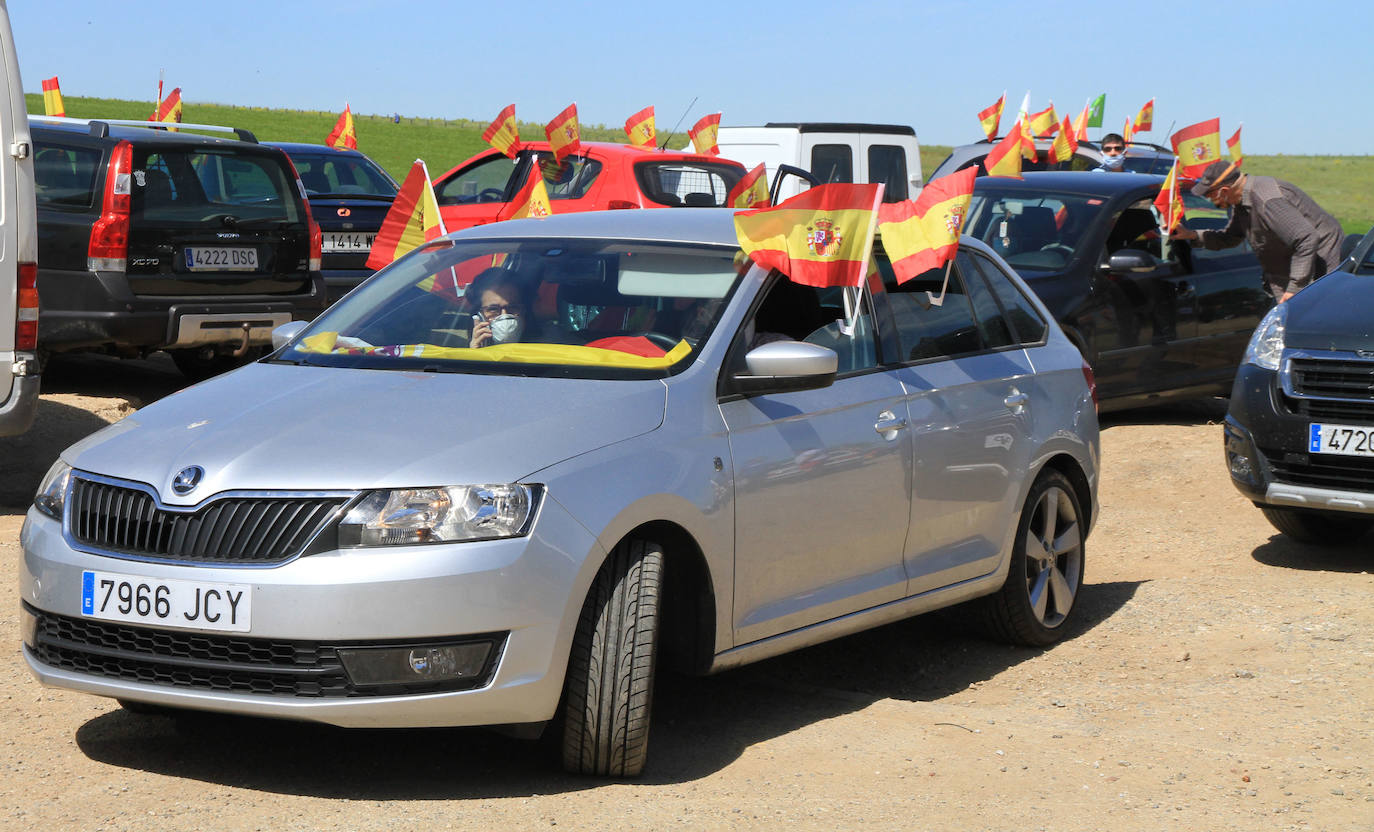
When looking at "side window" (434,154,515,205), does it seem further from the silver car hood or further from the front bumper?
the front bumper

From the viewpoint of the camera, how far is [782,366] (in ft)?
16.5

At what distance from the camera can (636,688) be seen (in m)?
4.55

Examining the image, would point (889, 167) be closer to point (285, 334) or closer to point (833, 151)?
point (833, 151)

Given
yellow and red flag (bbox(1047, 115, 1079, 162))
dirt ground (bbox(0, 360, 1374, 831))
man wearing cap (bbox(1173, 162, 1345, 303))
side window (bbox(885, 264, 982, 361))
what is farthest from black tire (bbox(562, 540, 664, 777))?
yellow and red flag (bbox(1047, 115, 1079, 162))

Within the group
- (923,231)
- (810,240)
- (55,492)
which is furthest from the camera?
(923,231)

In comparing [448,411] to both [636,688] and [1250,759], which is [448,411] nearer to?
[636,688]

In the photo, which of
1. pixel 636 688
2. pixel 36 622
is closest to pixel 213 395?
pixel 36 622

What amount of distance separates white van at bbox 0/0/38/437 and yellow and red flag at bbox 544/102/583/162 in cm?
623

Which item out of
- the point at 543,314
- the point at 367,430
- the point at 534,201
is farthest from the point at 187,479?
the point at 534,201

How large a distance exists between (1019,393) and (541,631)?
2787 mm

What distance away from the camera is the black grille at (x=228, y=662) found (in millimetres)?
4281

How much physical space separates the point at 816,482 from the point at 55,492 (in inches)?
88.1

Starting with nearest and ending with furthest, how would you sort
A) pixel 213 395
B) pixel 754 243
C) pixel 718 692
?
1. pixel 213 395
2. pixel 754 243
3. pixel 718 692

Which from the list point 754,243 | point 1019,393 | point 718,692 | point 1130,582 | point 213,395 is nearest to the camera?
point 213,395
